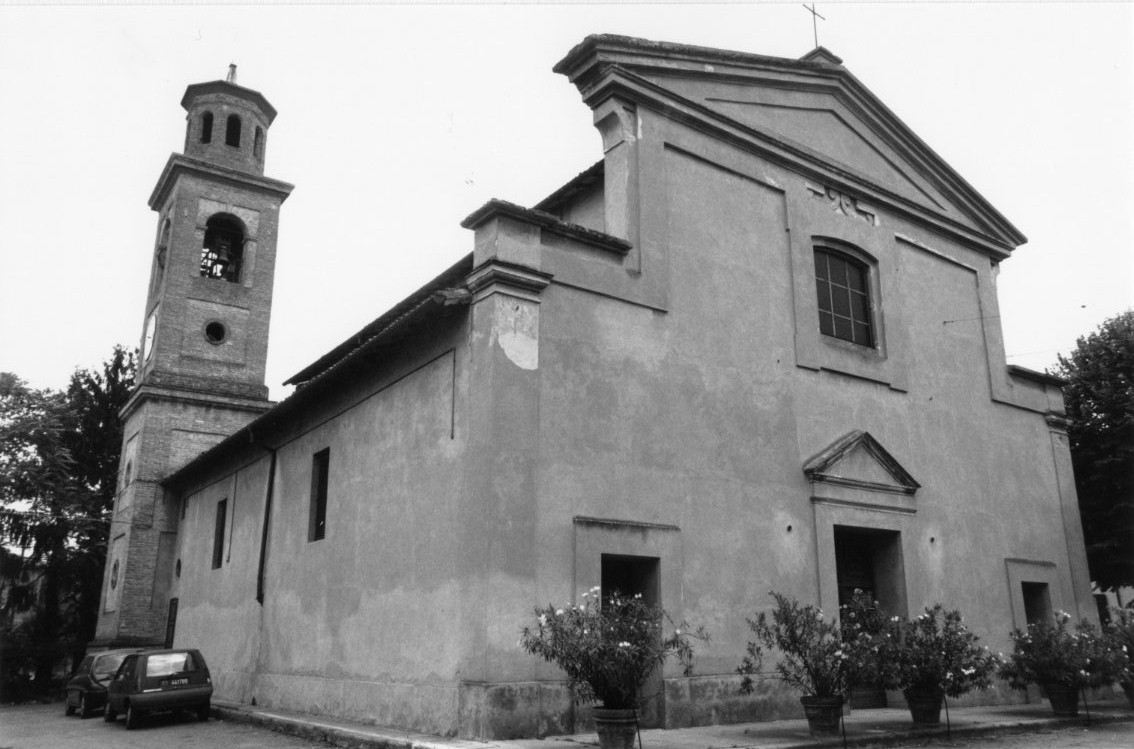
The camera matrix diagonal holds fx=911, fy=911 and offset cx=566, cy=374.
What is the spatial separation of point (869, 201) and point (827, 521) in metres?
6.11

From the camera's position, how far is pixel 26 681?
25984 mm

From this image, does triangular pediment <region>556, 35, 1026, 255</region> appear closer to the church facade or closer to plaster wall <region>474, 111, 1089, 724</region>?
the church facade

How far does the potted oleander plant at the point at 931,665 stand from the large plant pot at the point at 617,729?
376cm

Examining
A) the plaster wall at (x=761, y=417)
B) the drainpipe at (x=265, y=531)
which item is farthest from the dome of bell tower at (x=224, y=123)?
the plaster wall at (x=761, y=417)

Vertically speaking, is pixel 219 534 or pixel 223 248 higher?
pixel 223 248

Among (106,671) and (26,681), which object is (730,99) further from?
(26,681)

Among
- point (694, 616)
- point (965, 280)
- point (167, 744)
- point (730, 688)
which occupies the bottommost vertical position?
point (167, 744)

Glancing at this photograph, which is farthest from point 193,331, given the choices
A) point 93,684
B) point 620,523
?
point 620,523

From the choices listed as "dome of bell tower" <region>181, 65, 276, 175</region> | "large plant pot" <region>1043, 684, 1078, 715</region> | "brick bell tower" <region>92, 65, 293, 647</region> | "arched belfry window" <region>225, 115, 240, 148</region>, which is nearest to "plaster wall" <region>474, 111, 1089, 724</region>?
"large plant pot" <region>1043, 684, 1078, 715</region>

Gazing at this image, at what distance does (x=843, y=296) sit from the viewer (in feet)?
49.8

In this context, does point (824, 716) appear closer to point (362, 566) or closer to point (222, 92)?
point (362, 566)

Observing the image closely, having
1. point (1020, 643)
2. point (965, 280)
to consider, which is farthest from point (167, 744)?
point (965, 280)

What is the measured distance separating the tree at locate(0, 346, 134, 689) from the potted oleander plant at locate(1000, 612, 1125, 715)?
25.5 m

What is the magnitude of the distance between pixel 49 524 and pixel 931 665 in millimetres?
27189
